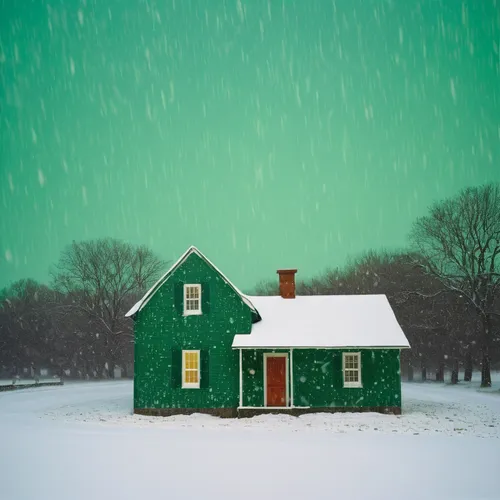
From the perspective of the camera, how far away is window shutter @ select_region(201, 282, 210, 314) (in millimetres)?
25469

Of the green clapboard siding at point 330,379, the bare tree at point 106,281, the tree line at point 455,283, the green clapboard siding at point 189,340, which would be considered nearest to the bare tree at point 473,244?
the tree line at point 455,283

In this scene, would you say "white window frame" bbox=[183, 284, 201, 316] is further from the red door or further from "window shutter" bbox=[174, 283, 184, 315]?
the red door

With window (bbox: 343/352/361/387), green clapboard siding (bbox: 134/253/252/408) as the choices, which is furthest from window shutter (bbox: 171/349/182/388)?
window (bbox: 343/352/361/387)

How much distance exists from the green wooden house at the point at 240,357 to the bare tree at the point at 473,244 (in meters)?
15.0

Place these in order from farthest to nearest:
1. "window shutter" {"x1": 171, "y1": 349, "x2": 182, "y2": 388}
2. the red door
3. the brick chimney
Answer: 1. the brick chimney
2. "window shutter" {"x1": 171, "y1": 349, "x2": 182, "y2": 388}
3. the red door

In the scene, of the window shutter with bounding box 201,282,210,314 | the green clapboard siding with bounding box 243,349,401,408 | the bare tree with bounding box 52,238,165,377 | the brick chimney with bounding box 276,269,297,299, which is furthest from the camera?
the bare tree with bounding box 52,238,165,377

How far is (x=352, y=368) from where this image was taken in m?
24.7

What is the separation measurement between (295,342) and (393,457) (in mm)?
10850

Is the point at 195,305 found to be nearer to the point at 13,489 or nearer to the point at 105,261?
the point at 13,489

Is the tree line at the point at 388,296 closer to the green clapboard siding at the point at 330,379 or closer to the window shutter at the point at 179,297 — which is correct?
the green clapboard siding at the point at 330,379

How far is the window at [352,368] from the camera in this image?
24.5m

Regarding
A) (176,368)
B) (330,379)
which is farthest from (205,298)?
(330,379)

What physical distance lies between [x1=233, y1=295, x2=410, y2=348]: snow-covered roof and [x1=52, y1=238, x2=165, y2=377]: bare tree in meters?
32.1

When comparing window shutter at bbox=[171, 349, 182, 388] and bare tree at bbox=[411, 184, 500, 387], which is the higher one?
bare tree at bbox=[411, 184, 500, 387]
